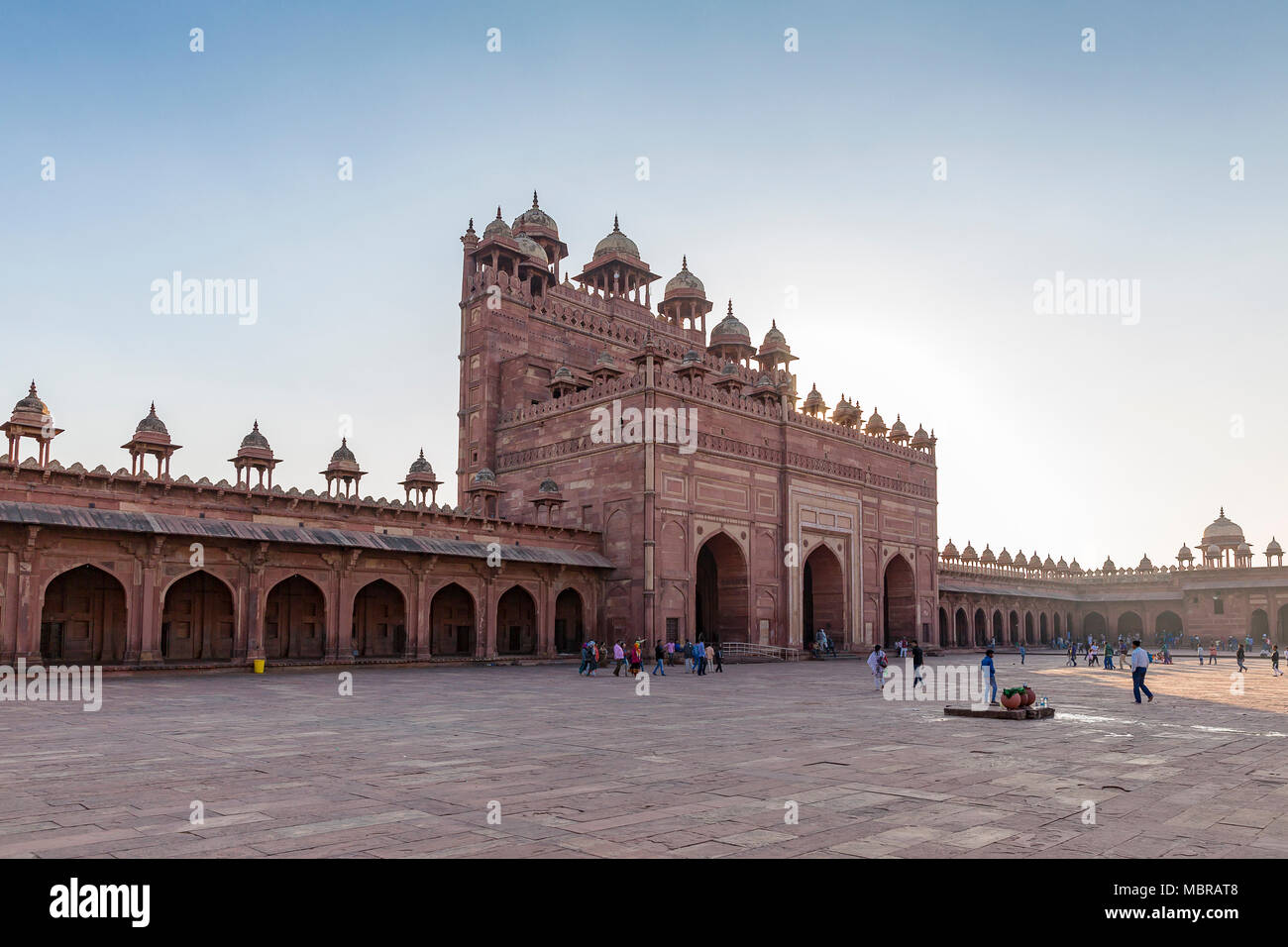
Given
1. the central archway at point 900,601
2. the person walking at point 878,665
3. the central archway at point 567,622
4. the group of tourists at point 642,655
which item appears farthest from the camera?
the central archway at point 900,601

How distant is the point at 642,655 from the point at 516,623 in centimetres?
538

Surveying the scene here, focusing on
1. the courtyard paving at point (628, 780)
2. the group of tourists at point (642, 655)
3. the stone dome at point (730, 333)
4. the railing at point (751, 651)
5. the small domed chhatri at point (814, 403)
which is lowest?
the railing at point (751, 651)

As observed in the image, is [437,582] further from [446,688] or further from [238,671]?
[446,688]

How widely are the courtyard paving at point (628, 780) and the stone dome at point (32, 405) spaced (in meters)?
11.9

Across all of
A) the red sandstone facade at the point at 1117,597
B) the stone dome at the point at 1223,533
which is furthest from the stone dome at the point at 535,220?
the stone dome at the point at 1223,533

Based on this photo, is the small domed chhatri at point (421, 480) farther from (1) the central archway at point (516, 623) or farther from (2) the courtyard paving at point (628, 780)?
(2) the courtyard paving at point (628, 780)

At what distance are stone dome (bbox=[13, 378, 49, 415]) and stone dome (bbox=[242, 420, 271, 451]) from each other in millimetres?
6091

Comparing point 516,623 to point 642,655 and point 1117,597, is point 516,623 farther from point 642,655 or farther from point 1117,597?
point 1117,597

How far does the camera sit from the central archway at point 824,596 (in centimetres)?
4369

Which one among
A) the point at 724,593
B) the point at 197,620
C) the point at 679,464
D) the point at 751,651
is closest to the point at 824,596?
the point at 724,593

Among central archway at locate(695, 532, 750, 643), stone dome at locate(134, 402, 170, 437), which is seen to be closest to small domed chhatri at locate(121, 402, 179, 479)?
stone dome at locate(134, 402, 170, 437)

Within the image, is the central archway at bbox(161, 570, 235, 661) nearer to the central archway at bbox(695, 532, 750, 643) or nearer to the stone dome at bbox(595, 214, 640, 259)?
the central archway at bbox(695, 532, 750, 643)

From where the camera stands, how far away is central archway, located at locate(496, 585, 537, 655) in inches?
1394

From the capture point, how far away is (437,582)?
3098 centimetres
